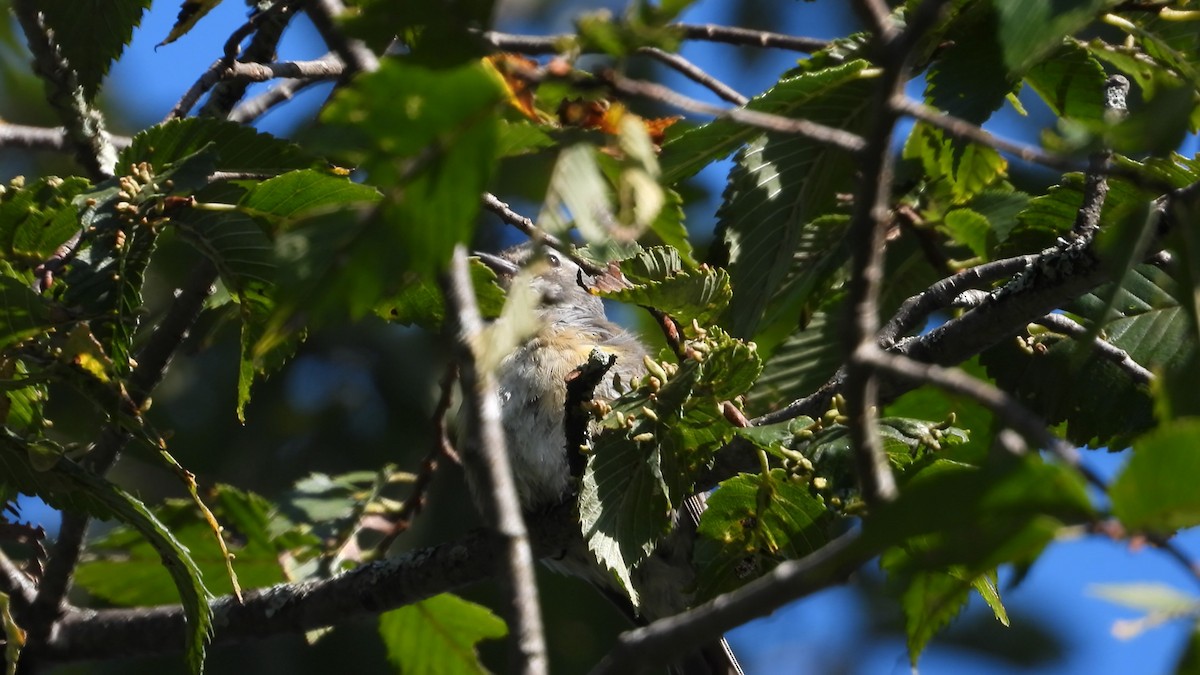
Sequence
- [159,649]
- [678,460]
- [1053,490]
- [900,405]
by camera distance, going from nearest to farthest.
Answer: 1. [1053,490]
2. [678,460]
3. [900,405]
4. [159,649]

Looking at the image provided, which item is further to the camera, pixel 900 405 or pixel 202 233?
pixel 900 405

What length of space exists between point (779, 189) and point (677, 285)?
1.27ft

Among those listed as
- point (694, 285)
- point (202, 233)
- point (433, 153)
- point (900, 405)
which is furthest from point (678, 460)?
point (433, 153)

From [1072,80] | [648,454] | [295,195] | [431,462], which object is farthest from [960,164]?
[431,462]

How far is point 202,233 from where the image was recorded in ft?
9.27

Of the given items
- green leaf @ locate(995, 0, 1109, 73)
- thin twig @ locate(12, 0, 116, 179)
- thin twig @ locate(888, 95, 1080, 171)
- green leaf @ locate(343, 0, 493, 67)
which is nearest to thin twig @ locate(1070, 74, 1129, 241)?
green leaf @ locate(995, 0, 1109, 73)

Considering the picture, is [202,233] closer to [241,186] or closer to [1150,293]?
[241,186]

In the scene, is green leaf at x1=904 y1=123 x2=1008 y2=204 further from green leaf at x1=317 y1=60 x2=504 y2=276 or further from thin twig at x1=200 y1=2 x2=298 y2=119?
green leaf at x1=317 y1=60 x2=504 y2=276

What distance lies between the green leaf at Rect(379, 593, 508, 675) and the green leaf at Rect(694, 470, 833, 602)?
1.28 m

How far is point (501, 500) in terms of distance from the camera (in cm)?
138

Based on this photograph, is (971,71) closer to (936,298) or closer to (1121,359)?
(936,298)

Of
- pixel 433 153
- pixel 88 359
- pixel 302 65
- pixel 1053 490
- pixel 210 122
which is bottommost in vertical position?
pixel 1053 490

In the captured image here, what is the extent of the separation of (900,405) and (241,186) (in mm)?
1893

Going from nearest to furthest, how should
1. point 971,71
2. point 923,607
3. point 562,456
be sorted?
1. point 923,607
2. point 971,71
3. point 562,456
